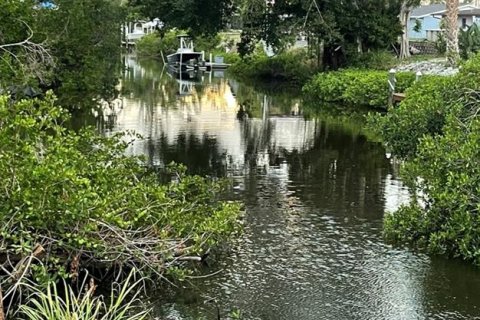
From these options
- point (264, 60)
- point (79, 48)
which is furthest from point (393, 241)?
point (264, 60)

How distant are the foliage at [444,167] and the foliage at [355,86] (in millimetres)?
13957

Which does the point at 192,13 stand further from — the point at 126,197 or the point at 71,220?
the point at 71,220

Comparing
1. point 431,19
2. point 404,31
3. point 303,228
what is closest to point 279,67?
point 404,31

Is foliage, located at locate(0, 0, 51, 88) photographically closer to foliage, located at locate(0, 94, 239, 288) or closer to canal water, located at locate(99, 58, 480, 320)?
canal water, located at locate(99, 58, 480, 320)

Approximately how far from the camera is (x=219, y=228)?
846 centimetres

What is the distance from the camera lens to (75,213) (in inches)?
281

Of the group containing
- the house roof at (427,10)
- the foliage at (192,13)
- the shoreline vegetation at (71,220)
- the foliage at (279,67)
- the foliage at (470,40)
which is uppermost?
the house roof at (427,10)

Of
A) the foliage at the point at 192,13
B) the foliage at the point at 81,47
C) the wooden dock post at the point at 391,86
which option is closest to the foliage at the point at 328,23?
the foliage at the point at 192,13

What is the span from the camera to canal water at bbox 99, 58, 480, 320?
8133mm

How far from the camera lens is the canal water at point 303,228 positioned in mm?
8133

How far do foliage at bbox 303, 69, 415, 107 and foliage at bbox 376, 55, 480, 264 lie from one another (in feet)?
45.8

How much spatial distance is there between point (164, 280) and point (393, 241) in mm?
3607

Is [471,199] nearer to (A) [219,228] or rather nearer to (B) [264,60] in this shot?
(A) [219,228]

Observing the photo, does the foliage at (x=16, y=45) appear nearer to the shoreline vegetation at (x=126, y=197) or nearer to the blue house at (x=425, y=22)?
the shoreline vegetation at (x=126, y=197)
